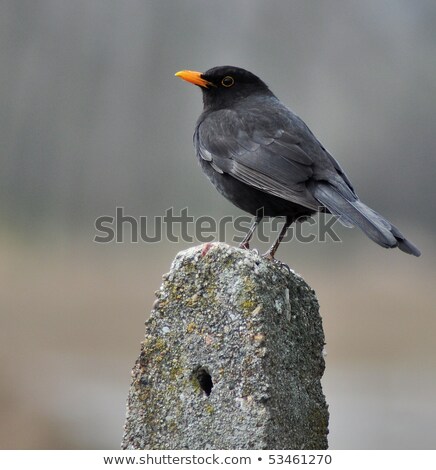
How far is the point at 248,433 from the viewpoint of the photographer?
165 inches

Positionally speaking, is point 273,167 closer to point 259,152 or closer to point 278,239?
point 259,152

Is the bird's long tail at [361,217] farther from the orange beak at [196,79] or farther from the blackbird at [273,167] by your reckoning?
the orange beak at [196,79]

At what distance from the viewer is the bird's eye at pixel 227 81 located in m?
7.61

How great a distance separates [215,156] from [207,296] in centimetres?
245

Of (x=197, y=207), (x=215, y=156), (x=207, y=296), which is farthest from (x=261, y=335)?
(x=197, y=207)

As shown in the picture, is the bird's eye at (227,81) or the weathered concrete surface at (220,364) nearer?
the weathered concrete surface at (220,364)

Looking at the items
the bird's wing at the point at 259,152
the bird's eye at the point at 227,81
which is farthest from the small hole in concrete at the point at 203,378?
the bird's eye at the point at 227,81

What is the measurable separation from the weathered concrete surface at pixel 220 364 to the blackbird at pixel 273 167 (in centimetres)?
130

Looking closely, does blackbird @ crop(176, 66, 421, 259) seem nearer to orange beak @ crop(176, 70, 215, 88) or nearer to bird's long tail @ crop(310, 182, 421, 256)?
bird's long tail @ crop(310, 182, 421, 256)

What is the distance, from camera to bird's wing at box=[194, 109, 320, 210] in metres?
6.16

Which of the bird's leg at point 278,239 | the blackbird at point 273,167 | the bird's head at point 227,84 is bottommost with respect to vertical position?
the bird's leg at point 278,239

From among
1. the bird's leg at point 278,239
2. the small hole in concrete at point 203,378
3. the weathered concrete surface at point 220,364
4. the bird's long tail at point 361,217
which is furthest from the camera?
the bird's leg at point 278,239

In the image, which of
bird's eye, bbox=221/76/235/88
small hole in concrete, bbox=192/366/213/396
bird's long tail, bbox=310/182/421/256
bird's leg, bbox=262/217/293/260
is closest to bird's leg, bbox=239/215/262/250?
bird's leg, bbox=262/217/293/260

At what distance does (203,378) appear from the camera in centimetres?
438
